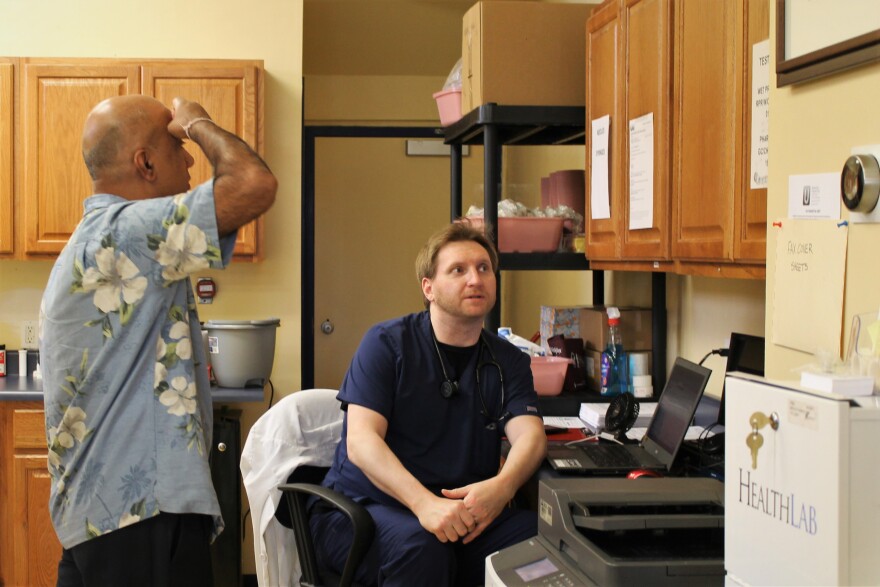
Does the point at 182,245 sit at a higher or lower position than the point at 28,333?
higher

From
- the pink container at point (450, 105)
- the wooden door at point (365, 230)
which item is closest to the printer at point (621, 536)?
the pink container at point (450, 105)

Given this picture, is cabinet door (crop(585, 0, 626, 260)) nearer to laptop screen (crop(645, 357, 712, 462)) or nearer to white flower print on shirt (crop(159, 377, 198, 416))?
laptop screen (crop(645, 357, 712, 462))

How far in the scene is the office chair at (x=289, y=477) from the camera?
2352 millimetres

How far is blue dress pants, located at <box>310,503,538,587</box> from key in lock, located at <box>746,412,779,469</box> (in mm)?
1142

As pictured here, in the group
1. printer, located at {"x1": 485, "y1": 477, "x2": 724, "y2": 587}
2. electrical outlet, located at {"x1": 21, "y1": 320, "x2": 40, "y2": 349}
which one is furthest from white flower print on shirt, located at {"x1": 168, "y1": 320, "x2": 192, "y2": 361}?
electrical outlet, located at {"x1": 21, "y1": 320, "x2": 40, "y2": 349}

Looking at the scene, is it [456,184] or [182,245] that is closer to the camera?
[182,245]

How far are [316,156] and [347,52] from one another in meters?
0.61

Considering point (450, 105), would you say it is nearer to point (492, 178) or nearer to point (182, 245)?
point (492, 178)

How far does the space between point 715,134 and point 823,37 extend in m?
0.81

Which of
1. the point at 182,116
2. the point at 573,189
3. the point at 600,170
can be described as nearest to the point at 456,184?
the point at 573,189

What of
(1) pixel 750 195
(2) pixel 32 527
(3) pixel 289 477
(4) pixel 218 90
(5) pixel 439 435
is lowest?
(2) pixel 32 527

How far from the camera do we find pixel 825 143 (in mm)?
1299

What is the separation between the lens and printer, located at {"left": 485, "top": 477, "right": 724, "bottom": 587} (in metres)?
1.47

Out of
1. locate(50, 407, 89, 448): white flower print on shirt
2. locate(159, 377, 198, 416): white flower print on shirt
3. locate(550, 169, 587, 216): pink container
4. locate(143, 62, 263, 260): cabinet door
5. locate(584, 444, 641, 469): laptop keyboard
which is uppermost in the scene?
locate(143, 62, 263, 260): cabinet door
